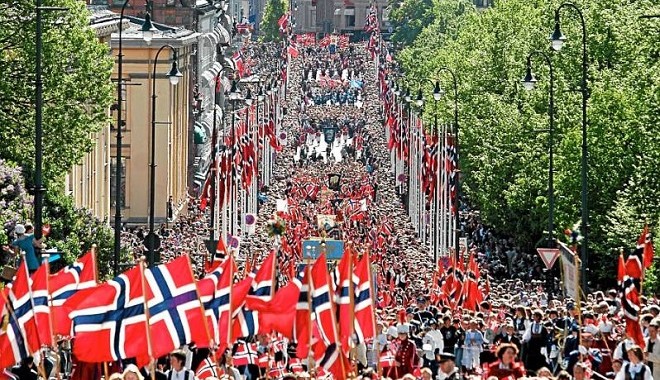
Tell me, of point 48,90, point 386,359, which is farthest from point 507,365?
point 48,90

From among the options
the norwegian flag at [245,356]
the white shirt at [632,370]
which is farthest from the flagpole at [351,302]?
the white shirt at [632,370]

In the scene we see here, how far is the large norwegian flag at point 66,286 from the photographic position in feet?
108

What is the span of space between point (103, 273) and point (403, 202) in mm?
51742

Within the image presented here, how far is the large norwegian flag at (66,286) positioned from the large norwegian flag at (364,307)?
142 inches

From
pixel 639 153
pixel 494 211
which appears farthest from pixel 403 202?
pixel 639 153

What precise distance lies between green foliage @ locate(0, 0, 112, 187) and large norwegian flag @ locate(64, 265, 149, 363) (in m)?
29.8

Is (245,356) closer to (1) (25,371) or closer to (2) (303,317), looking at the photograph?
(2) (303,317)

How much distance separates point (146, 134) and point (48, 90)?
38.8 meters

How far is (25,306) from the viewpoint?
30172 millimetres

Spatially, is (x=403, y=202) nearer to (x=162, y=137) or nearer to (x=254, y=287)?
(x=162, y=137)

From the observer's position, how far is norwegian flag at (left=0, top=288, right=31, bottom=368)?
29438 mm

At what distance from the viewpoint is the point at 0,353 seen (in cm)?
2953

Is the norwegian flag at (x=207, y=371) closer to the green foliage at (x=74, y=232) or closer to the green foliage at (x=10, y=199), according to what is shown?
the green foliage at (x=10, y=199)

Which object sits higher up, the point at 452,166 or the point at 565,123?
the point at 565,123
